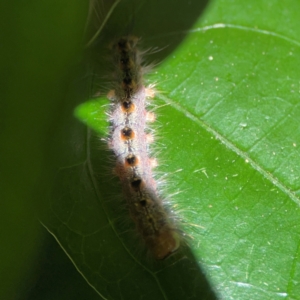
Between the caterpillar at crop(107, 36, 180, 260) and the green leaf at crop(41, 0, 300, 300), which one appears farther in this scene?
the caterpillar at crop(107, 36, 180, 260)

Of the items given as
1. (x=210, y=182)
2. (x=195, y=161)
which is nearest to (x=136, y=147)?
(x=195, y=161)

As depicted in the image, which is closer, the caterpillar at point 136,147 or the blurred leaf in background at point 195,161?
the blurred leaf in background at point 195,161

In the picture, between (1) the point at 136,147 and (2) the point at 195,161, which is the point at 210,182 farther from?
(1) the point at 136,147

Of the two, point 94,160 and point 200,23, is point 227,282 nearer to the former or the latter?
point 94,160

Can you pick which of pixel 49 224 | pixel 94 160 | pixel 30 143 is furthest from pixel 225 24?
pixel 49 224
